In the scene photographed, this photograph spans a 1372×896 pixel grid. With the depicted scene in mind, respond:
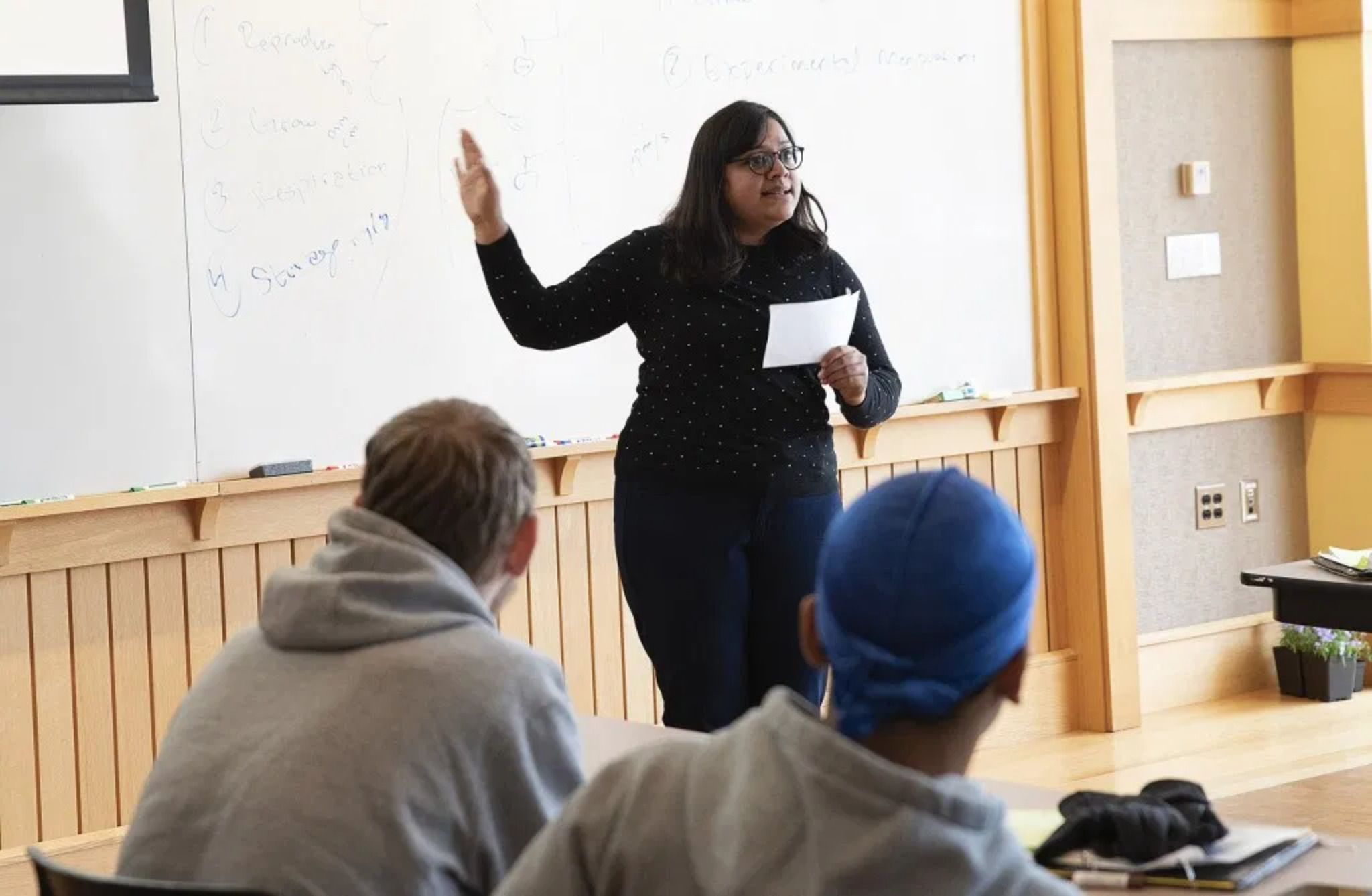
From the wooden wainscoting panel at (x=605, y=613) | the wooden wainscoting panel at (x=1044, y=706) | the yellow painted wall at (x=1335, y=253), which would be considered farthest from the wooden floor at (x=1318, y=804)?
the wooden wainscoting panel at (x=605, y=613)

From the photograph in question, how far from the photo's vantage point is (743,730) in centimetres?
131

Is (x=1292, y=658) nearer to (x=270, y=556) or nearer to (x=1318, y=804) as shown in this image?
(x=1318, y=804)

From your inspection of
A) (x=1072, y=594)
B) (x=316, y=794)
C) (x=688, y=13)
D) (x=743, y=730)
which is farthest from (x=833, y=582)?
(x=1072, y=594)

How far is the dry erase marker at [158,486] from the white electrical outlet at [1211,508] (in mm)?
3136

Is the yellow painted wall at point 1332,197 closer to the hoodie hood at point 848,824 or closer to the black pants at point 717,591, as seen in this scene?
the black pants at point 717,591

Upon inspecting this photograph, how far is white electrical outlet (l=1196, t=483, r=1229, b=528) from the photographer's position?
5.80 metres

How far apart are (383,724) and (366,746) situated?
0.08 feet

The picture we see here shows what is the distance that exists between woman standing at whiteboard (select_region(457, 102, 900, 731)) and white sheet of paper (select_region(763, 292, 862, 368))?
29mm

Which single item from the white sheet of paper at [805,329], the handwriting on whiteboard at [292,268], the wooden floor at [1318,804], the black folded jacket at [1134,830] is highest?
the handwriting on whiteboard at [292,268]

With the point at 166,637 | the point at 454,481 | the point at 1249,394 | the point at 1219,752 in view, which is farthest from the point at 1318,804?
the point at 454,481

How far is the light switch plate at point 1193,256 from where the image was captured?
5695 mm

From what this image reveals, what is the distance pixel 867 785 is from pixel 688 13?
3729 mm

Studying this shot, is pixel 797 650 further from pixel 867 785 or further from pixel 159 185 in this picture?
pixel 867 785

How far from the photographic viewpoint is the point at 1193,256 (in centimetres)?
575
